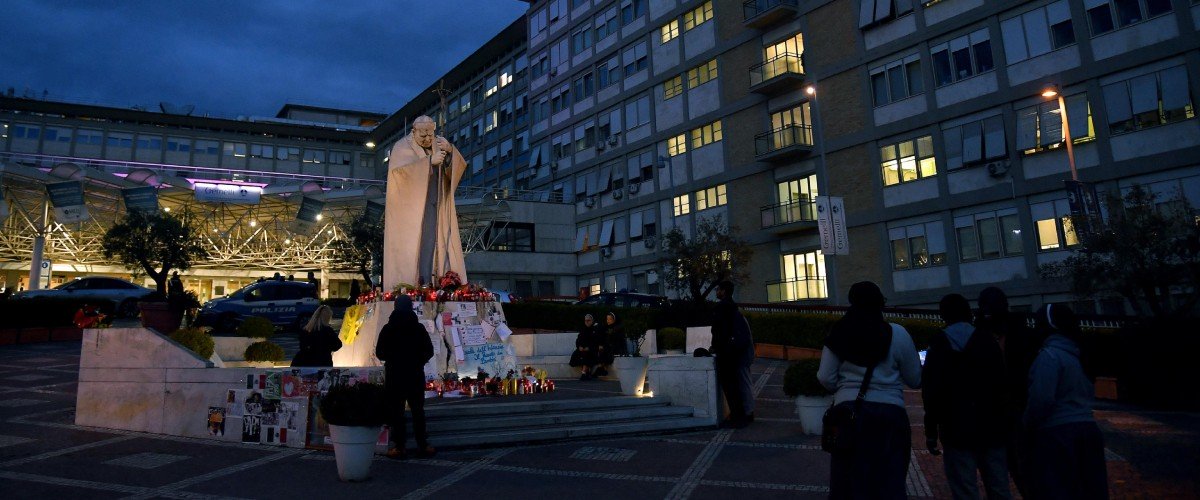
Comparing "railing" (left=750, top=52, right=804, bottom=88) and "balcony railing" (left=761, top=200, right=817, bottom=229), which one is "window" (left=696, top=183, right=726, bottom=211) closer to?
"balcony railing" (left=761, top=200, right=817, bottom=229)

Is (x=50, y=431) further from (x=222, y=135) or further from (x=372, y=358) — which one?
(x=222, y=135)

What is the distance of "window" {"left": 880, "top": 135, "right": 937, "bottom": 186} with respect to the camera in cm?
→ 2542

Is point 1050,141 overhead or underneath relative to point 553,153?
underneath

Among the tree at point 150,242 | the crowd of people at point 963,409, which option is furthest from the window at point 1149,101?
the tree at point 150,242

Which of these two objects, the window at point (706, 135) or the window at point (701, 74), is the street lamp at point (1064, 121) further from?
the window at point (701, 74)

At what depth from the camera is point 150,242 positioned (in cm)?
3484

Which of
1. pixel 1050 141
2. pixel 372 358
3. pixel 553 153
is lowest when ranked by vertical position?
pixel 372 358

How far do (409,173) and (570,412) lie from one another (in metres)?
5.50

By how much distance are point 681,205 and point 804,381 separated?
27.6m

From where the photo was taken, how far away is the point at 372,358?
36.9ft

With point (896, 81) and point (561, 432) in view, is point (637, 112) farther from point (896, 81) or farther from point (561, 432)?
point (561, 432)

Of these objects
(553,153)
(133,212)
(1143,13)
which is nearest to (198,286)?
(133,212)

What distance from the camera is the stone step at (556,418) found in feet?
28.3

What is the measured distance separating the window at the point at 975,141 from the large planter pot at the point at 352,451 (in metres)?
23.3
